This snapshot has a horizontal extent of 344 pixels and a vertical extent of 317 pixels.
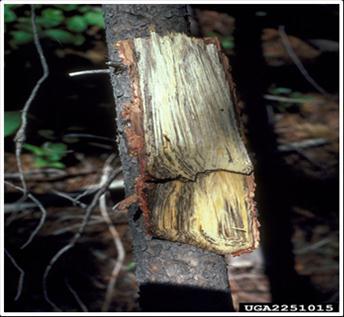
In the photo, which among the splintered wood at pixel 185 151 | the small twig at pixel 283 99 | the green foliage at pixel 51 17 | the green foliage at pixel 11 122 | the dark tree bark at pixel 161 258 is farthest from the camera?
the small twig at pixel 283 99

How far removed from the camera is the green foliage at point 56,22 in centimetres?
302

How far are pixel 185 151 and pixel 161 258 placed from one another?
0.37m

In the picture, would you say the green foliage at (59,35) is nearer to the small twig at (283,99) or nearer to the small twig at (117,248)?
the small twig at (117,248)

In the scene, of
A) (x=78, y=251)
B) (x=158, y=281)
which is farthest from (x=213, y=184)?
(x=78, y=251)

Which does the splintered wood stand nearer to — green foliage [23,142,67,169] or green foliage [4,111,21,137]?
green foliage [4,111,21,137]

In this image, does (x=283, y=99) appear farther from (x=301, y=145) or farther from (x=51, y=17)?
(x=51, y=17)

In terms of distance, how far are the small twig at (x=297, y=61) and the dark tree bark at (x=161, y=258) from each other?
2535 mm

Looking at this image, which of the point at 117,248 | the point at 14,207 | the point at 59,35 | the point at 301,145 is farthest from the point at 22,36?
the point at 301,145

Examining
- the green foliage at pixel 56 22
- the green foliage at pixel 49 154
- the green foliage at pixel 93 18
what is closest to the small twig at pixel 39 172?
the green foliage at pixel 49 154

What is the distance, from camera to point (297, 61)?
3.96m

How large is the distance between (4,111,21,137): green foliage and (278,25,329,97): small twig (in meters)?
2.30

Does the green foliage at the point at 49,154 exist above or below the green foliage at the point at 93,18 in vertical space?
below

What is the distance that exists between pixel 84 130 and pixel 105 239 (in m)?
0.79

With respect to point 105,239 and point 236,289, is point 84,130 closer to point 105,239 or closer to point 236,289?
point 105,239
